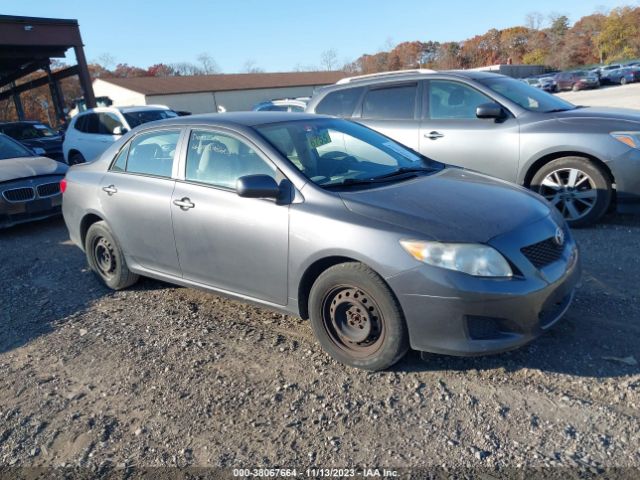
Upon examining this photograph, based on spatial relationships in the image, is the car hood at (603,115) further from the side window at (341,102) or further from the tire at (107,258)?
the tire at (107,258)

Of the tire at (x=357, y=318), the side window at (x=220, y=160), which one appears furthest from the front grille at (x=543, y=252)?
the side window at (x=220, y=160)

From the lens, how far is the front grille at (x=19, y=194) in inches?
291

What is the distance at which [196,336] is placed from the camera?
4.04 metres

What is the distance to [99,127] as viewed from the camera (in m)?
11.3

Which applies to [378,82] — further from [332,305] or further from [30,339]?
[30,339]

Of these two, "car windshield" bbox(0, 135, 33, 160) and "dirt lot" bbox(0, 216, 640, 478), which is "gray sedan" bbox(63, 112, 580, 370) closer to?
"dirt lot" bbox(0, 216, 640, 478)

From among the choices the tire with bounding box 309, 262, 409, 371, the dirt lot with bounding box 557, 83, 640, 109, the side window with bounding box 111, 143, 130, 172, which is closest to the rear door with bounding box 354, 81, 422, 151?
the side window with bounding box 111, 143, 130, 172

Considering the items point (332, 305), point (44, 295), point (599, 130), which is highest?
point (599, 130)

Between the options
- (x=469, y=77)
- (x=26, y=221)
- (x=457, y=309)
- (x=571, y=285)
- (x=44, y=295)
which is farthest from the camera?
(x=26, y=221)

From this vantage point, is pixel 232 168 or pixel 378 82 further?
pixel 378 82

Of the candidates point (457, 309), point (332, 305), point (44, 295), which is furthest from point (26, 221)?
point (457, 309)

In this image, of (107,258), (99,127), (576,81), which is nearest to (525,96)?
(107,258)

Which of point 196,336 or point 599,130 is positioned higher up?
point 599,130

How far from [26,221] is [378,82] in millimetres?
5414
